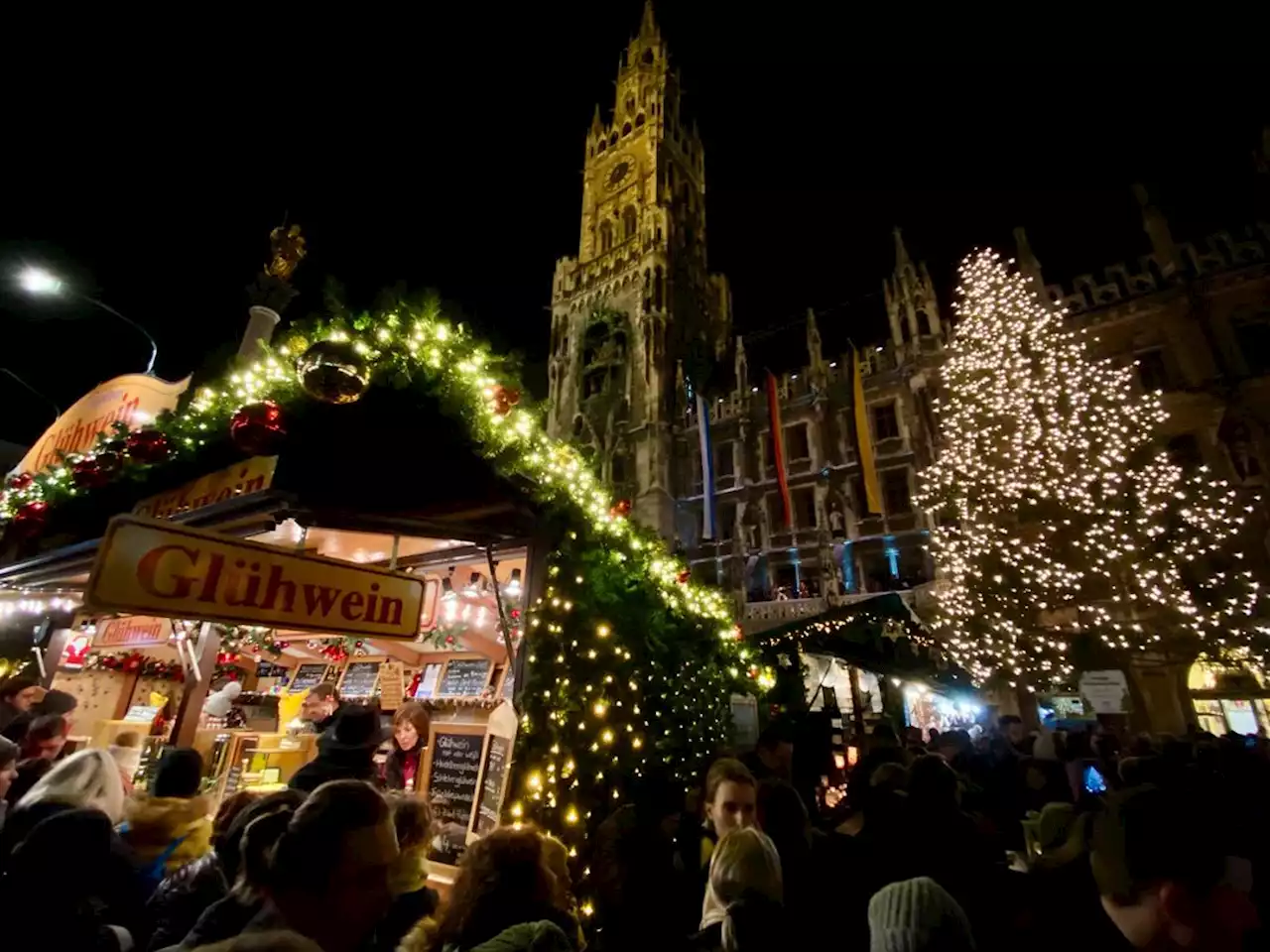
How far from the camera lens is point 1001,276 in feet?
66.8

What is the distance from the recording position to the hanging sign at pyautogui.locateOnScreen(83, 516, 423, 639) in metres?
2.76

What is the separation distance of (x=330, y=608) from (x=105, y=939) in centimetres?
168

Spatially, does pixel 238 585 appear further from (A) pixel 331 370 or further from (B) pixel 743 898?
(B) pixel 743 898

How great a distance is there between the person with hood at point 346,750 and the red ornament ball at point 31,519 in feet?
11.9

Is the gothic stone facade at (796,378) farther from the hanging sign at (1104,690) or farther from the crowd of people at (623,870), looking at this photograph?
the crowd of people at (623,870)

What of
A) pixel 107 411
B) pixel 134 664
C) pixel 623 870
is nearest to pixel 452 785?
pixel 623 870

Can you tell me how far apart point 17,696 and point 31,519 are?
245cm

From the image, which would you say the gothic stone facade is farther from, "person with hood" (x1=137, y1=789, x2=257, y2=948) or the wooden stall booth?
"person with hood" (x1=137, y1=789, x2=257, y2=948)

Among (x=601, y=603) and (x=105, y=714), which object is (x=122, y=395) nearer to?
(x=105, y=714)

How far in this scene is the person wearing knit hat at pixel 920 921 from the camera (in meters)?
1.74

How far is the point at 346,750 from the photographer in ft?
11.8

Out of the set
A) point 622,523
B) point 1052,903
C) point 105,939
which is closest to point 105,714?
point 105,939

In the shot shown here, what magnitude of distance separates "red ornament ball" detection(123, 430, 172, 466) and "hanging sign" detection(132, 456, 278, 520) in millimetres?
302

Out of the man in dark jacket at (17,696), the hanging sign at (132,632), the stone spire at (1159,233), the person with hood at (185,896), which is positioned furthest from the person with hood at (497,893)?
the stone spire at (1159,233)
